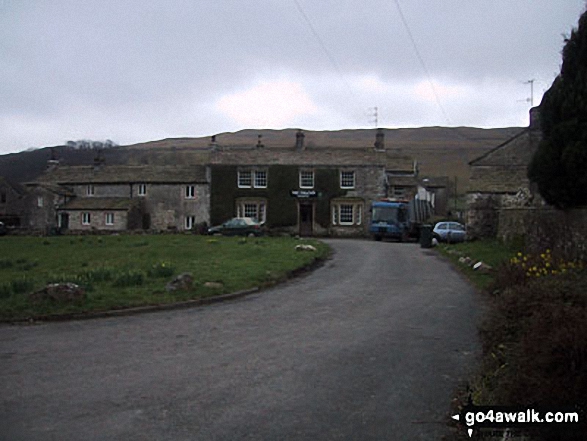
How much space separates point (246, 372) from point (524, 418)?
403cm

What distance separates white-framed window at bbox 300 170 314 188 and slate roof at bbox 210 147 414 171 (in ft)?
2.10

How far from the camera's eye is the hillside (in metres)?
108

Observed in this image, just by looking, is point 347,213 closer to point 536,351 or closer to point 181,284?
point 181,284

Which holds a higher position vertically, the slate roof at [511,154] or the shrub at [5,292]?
the slate roof at [511,154]

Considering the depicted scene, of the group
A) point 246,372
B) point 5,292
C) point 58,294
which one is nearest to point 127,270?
point 5,292

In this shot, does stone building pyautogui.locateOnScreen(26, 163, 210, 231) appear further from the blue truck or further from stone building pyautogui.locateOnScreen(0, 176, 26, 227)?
the blue truck

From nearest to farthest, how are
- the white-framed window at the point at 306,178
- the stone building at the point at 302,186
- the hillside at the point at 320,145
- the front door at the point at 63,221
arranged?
the stone building at the point at 302,186 < the white-framed window at the point at 306,178 < the front door at the point at 63,221 < the hillside at the point at 320,145

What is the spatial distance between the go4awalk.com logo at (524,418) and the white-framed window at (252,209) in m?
44.7

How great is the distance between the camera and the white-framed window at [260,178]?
4997cm

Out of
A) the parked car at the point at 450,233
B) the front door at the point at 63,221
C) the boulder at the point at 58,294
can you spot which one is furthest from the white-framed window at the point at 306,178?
the boulder at the point at 58,294

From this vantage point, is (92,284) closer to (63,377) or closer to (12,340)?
(12,340)

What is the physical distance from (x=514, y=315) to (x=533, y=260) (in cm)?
753

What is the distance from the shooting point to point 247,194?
164ft

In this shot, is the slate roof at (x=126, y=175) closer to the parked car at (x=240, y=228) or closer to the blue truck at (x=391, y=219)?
the parked car at (x=240, y=228)
